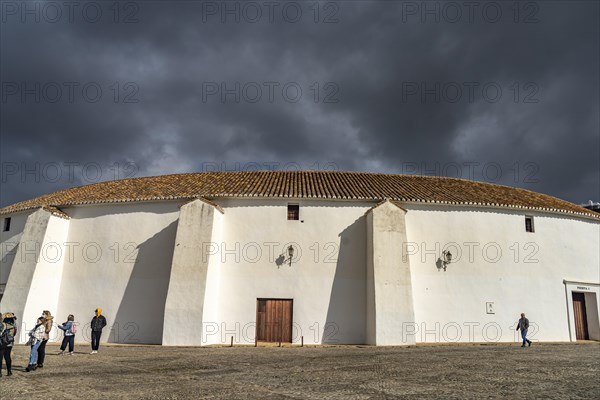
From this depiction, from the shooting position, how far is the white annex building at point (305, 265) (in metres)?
18.1

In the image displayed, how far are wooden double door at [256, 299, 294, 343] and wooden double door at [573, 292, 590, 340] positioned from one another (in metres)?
12.5

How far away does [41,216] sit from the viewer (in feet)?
67.3

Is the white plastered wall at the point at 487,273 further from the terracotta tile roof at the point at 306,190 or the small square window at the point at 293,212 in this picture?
the small square window at the point at 293,212

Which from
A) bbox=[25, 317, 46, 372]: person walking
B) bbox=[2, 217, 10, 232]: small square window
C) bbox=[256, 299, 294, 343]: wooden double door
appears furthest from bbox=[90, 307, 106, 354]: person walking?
bbox=[2, 217, 10, 232]: small square window

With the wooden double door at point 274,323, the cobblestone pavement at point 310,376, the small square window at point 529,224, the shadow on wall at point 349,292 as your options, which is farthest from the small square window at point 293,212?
the small square window at point 529,224

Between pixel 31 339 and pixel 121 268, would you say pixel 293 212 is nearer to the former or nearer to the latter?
pixel 121 268

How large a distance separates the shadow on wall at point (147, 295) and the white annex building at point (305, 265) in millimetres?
47

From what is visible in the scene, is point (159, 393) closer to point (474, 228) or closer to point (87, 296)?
point (87, 296)

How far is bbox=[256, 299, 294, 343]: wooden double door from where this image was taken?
18.4 meters

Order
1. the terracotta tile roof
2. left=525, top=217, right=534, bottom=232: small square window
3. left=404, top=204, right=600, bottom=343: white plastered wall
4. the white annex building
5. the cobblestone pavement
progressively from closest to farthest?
the cobblestone pavement → the white annex building → left=404, top=204, right=600, bottom=343: white plastered wall → the terracotta tile roof → left=525, top=217, right=534, bottom=232: small square window

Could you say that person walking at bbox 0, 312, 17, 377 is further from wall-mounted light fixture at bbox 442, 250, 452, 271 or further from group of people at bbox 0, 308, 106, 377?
wall-mounted light fixture at bbox 442, 250, 452, 271

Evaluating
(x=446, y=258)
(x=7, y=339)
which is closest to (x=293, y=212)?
(x=446, y=258)

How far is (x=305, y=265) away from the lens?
741 inches

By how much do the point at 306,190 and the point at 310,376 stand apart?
36.7 ft
